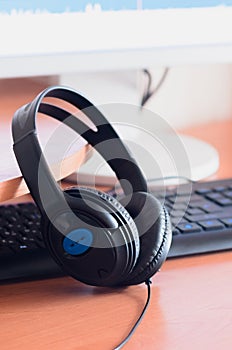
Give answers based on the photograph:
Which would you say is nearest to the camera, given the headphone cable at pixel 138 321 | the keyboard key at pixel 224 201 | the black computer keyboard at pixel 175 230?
the headphone cable at pixel 138 321

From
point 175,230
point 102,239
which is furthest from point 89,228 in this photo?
point 175,230

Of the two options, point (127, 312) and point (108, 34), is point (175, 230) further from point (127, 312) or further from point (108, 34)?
point (108, 34)

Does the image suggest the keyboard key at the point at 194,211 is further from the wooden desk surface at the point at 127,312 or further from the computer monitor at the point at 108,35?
→ the computer monitor at the point at 108,35

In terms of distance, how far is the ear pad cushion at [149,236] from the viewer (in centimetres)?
52

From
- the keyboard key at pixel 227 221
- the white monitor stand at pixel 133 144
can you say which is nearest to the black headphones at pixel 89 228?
the keyboard key at pixel 227 221

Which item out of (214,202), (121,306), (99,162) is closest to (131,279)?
(121,306)

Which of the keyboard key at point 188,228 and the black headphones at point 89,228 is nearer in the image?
the black headphones at point 89,228

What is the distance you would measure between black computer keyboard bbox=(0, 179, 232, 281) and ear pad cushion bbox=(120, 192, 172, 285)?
57mm

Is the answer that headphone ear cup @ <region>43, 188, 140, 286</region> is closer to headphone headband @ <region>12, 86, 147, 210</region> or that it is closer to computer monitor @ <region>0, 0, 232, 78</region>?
headphone headband @ <region>12, 86, 147, 210</region>

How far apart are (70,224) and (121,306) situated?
77mm

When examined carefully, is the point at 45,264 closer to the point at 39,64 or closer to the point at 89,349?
the point at 89,349

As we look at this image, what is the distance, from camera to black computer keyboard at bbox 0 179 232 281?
55 cm

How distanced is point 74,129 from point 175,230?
128 mm

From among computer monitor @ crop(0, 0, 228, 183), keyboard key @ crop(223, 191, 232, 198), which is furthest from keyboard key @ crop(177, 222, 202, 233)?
computer monitor @ crop(0, 0, 228, 183)
